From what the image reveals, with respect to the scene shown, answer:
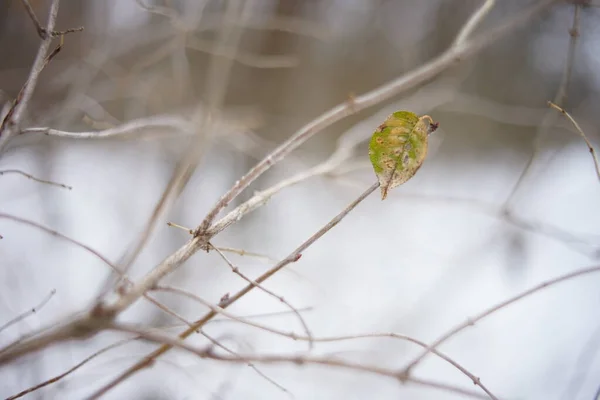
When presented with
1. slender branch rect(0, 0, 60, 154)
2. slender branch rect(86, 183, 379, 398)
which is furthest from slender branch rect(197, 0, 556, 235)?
slender branch rect(0, 0, 60, 154)

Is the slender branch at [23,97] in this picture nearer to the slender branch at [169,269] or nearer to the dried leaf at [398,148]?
the slender branch at [169,269]

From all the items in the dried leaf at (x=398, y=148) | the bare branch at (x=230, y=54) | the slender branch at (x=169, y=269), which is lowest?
the slender branch at (x=169, y=269)

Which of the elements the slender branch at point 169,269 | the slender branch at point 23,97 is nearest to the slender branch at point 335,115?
the slender branch at point 169,269

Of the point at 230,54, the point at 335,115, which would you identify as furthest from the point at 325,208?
the point at 335,115

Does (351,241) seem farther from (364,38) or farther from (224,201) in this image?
(224,201)

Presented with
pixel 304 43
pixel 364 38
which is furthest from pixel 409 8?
pixel 304 43

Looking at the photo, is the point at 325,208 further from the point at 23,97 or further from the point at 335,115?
the point at 23,97

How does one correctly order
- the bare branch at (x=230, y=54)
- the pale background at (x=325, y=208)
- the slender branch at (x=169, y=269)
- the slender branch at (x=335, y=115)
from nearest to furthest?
the slender branch at (x=169, y=269) < the slender branch at (x=335, y=115) < the bare branch at (x=230, y=54) < the pale background at (x=325, y=208)

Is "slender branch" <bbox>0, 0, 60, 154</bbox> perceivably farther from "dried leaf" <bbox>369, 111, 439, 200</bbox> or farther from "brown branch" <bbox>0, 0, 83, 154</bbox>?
"dried leaf" <bbox>369, 111, 439, 200</bbox>
